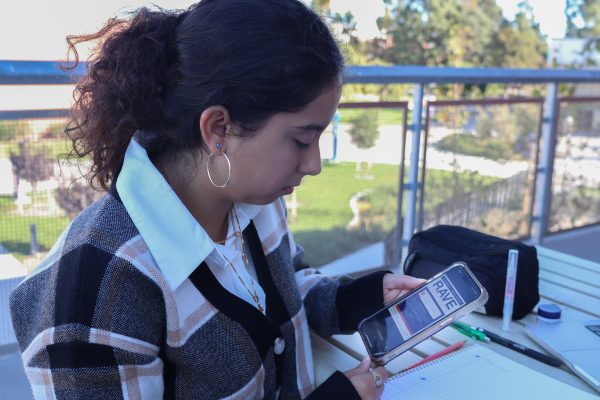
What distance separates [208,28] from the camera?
115 centimetres

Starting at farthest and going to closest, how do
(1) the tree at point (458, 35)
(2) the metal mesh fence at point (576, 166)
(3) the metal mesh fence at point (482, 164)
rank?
1. (1) the tree at point (458, 35)
2. (2) the metal mesh fence at point (576, 166)
3. (3) the metal mesh fence at point (482, 164)

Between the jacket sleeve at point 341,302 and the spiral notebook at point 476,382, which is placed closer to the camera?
the spiral notebook at point 476,382

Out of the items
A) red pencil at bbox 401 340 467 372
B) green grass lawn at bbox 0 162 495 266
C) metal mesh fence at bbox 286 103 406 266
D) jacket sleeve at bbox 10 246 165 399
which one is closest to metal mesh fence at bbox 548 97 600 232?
green grass lawn at bbox 0 162 495 266

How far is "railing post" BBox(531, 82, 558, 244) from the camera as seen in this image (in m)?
3.85

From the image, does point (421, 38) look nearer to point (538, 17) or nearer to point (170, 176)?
point (538, 17)

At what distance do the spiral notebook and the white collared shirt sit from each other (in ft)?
1.18

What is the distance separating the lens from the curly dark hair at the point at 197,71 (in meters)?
1.14

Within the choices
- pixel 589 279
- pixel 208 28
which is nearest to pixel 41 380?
pixel 208 28

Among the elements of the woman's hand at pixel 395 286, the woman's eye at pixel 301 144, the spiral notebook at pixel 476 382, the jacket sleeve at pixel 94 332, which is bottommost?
the spiral notebook at pixel 476 382

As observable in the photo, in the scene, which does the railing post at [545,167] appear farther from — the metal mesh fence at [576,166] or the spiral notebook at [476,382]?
the spiral notebook at [476,382]

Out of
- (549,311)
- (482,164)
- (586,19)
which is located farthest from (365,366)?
(586,19)

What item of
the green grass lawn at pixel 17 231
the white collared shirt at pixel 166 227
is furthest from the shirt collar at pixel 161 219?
the green grass lawn at pixel 17 231

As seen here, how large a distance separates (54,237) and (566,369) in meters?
1.79

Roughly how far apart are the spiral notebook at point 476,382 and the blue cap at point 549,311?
0.29 m
